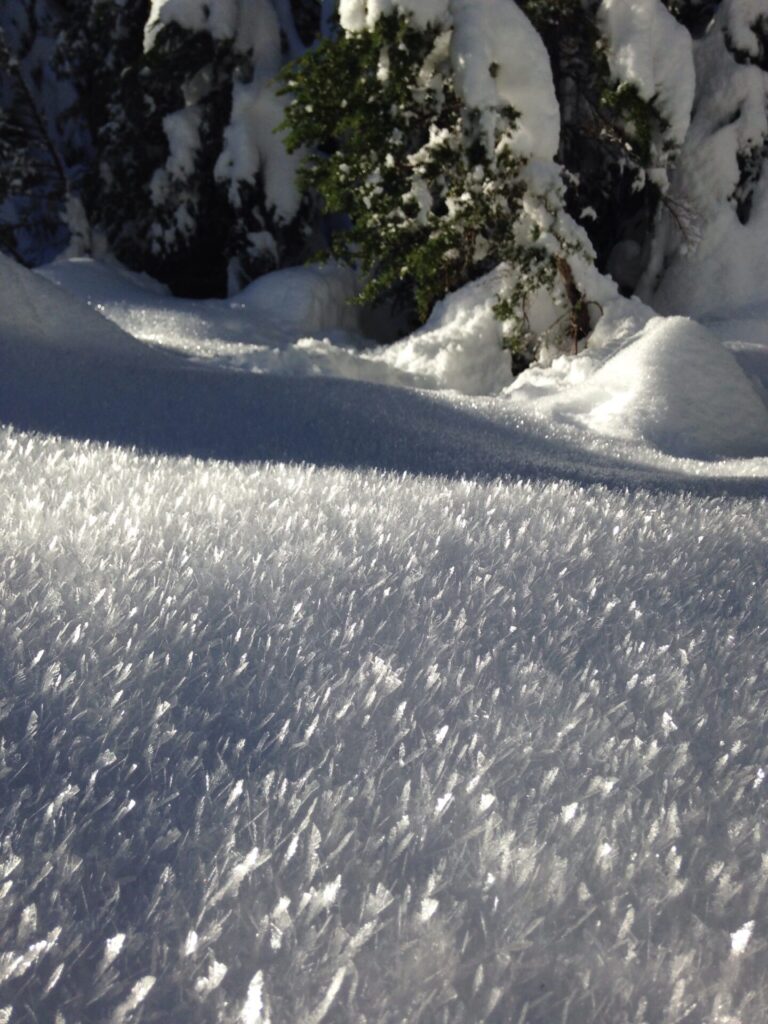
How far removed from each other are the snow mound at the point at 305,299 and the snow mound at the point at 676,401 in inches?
112

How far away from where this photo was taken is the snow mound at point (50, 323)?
8.68 ft

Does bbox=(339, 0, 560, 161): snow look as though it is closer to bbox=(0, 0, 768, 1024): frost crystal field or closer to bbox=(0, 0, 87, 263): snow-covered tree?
bbox=(0, 0, 768, 1024): frost crystal field

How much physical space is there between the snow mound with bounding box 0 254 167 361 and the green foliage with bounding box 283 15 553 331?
2.69m

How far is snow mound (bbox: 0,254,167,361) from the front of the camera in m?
2.65

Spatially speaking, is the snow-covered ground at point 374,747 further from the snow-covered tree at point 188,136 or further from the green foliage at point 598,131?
the snow-covered tree at point 188,136

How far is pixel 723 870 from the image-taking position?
0.71 metres

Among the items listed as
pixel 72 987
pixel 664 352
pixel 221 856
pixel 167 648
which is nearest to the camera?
pixel 72 987

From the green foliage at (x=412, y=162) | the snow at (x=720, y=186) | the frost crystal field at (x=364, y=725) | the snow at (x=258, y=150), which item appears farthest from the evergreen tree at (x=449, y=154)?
the frost crystal field at (x=364, y=725)

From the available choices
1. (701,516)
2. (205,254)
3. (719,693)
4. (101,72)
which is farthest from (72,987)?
(101,72)

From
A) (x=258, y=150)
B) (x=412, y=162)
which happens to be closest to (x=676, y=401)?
(x=412, y=162)

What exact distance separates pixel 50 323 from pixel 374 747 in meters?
2.31

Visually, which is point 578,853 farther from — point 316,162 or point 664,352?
point 316,162

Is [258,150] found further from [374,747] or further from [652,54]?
[374,747]

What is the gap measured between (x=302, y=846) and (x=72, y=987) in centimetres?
19
